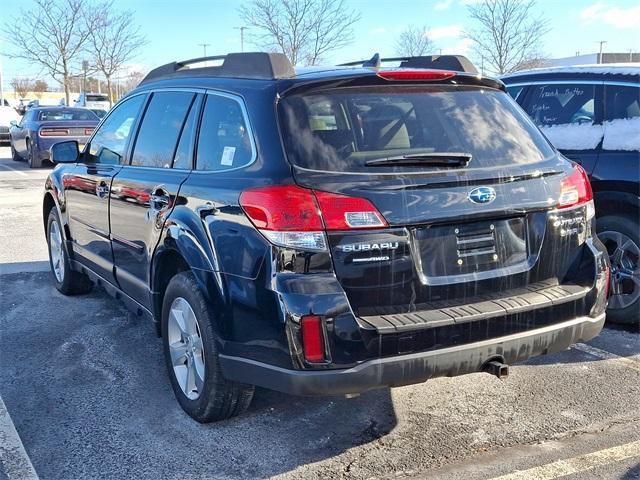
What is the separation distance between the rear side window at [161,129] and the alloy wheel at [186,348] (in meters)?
0.85

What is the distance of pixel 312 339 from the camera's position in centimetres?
273

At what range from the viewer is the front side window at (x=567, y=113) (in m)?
4.96

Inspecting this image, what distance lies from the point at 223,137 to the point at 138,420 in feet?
5.11

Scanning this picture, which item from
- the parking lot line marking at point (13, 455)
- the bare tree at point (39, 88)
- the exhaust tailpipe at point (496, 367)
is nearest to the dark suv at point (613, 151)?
the exhaust tailpipe at point (496, 367)

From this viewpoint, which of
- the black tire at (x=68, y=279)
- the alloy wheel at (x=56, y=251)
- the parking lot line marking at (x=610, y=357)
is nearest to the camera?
the parking lot line marking at (x=610, y=357)

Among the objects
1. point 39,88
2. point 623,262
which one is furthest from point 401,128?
point 39,88

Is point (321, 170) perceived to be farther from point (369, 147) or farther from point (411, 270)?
point (411, 270)

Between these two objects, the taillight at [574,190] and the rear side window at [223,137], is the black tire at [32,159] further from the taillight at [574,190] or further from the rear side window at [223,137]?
the taillight at [574,190]

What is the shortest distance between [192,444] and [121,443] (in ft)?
1.16

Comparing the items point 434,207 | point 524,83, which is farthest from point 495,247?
point 524,83

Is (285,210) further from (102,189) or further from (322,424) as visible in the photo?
(102,189)

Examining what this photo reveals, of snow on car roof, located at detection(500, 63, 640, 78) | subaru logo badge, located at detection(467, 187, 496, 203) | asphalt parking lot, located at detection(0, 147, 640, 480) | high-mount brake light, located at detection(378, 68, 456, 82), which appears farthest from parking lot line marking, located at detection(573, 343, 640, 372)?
high-mount brake light, located at detection(378, 68, 456, 82)

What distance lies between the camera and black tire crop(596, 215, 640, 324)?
15.5 ft

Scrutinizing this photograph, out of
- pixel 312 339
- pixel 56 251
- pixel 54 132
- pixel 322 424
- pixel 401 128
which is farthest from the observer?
pixel 54 132
